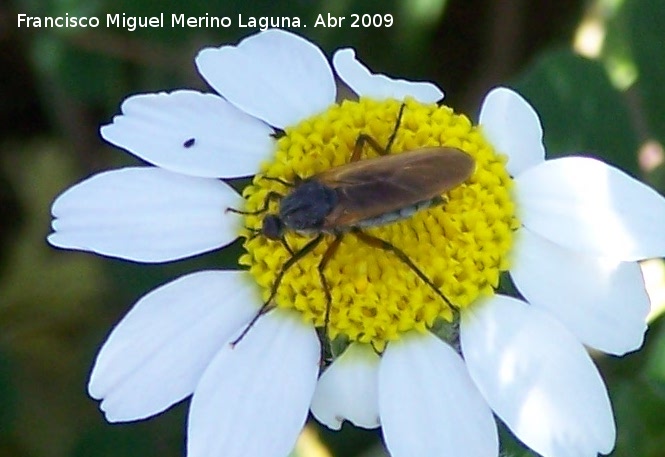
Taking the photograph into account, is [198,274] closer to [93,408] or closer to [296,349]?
[296,349]

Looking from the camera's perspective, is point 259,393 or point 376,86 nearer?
point 259,393

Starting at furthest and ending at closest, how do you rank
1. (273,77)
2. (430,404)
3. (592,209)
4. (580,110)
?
(580,110)
(273,77)
(592,209)
(430,404)

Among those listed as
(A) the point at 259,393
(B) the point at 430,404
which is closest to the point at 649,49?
(B) the point at 430,404

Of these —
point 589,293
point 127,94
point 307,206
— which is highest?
point 307,206

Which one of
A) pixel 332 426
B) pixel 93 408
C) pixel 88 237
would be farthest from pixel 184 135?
pixel 93 408

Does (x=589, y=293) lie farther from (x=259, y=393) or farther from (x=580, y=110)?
(x=580, y=110)

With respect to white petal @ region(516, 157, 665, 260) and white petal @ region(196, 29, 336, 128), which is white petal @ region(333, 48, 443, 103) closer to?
white petal @ region(196, 29, 336, 128)

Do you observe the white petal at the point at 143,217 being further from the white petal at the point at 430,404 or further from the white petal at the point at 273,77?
the white petal at the point at 430,404
